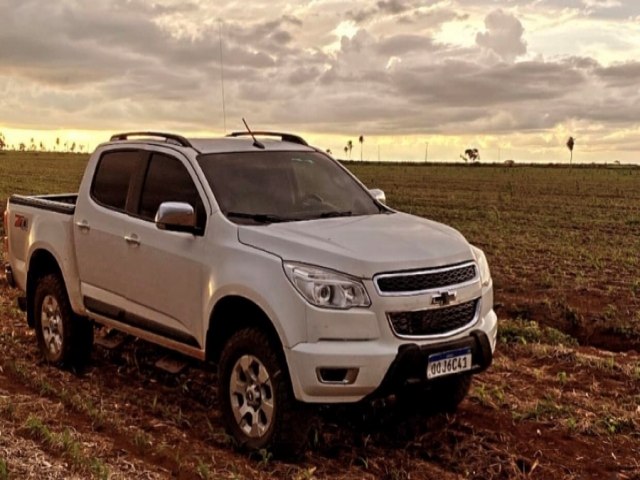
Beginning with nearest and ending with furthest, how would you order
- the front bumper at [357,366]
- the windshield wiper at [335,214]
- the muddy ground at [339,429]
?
the front bumper at [357,366] < the muddy ground at [339,429] < the windshield wiper at [335,214]

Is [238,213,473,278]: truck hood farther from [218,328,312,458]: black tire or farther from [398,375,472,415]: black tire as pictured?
[398,375,472,415]: black tire

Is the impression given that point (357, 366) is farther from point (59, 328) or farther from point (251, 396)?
point (59, 328)

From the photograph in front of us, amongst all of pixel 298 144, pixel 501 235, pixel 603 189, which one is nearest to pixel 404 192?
pixel 603 189

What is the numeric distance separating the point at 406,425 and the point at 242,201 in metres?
1.92

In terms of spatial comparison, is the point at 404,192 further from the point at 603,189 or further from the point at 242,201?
the point at 242,201

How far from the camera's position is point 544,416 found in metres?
6.30

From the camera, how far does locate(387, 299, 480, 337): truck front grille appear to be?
513 centimetres

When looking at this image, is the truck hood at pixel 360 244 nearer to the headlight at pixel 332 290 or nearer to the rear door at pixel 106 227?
the headlight at pixel 332 290

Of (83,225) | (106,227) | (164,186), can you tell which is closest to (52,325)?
(83,225)

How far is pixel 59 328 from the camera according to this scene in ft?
25.4

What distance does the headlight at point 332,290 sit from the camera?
16.6ft

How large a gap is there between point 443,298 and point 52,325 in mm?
4064

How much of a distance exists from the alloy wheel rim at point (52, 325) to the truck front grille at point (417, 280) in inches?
145

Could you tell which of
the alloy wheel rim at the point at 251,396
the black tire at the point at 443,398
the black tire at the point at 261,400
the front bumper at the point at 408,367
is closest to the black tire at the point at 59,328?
the black tire at the point at 261,400
